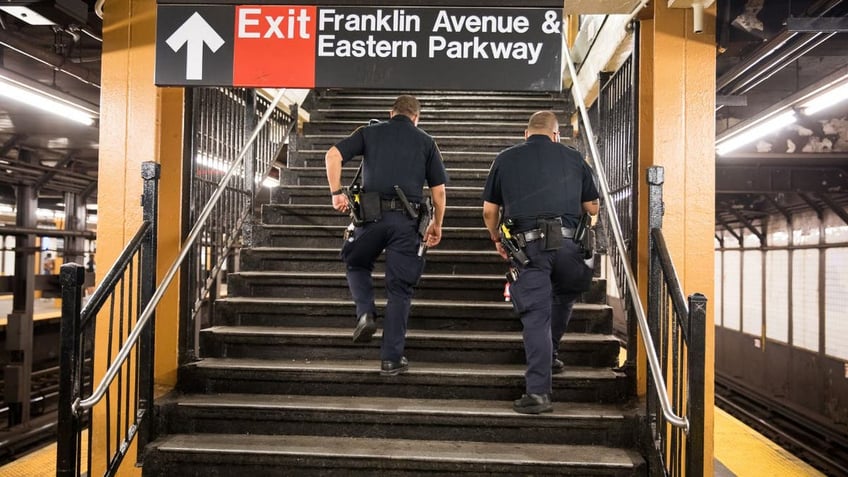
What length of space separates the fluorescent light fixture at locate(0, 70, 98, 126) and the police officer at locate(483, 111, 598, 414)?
150 inches

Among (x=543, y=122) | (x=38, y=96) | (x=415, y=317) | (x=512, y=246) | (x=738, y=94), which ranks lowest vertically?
(x=415, y=317)

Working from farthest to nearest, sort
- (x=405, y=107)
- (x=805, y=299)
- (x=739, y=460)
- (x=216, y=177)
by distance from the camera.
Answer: (x=805, y=299)
(x=216, y=177)
(x=739, y=460)
(x=405, y=107)

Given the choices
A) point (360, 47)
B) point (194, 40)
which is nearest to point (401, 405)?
point (360, 47)

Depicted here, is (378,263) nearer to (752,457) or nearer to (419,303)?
(419,303)

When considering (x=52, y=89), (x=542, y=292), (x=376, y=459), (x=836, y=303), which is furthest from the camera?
(x=836, y=303)

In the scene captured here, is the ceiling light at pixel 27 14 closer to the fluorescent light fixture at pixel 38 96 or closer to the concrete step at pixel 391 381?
the fluorescent light fixture at pixel 38 96

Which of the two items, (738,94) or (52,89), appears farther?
(738,94)

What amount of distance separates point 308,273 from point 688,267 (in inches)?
102

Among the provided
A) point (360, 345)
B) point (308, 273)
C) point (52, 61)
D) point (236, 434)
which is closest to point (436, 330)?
point (360, 345)

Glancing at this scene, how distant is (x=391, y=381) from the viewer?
3.45 metres

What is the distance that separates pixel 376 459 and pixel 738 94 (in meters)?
5.32

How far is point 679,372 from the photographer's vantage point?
2.87 meters

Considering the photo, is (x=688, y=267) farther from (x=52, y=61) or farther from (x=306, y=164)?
(x=52, y=61)

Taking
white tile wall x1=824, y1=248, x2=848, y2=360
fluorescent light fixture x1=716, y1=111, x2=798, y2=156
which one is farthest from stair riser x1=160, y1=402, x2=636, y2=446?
white tile wall x1=824, y1=248, x2=848, y2=360
